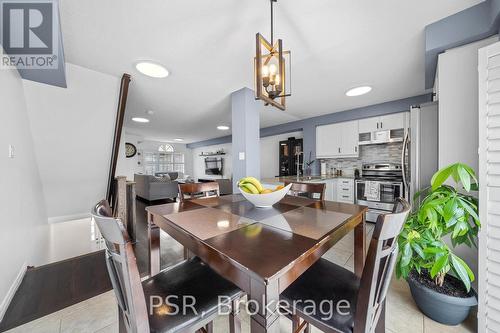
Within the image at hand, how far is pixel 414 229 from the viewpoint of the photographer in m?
1.38

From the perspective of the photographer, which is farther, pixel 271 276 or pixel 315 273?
pixel 315 273

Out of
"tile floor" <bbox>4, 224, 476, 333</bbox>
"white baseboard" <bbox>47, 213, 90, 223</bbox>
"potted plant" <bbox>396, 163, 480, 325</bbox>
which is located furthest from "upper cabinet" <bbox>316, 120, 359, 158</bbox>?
"white baseboard" <bbox>47, 213, 90, 223</bbox>

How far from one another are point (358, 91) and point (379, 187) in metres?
1.71

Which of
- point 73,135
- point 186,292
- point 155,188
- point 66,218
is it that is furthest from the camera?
point 155,188

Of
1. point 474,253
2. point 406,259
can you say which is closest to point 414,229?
point 406,259

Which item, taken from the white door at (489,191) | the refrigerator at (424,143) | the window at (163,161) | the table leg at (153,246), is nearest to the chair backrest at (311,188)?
the white door at (489,191)

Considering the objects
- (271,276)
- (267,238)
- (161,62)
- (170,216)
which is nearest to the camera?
(271,276)

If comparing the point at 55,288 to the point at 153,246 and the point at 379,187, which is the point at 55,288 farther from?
the point at 379,187

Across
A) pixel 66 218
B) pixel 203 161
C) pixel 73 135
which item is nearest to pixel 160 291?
pixel 73 135

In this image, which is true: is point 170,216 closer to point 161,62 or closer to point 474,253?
point 161,62

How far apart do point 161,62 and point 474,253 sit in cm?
338

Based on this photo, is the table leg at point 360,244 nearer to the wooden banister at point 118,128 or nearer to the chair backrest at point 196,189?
the chair backrest at point 196,189

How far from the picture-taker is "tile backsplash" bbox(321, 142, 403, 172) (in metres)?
3.59

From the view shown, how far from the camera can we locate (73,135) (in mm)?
2494
